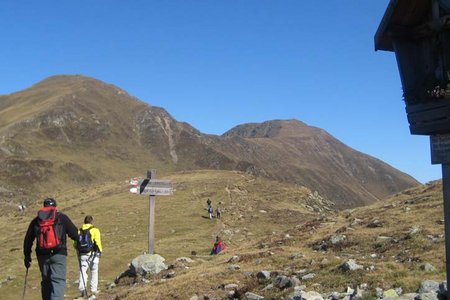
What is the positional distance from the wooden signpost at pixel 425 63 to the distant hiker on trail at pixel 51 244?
22.2ft

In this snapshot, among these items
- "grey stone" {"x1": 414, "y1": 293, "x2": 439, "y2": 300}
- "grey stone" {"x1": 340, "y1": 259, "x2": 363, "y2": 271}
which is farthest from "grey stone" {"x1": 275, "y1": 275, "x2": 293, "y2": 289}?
"grey stone" {"x1": 414, "y1": 293, "x2": 439, "y2": 300}

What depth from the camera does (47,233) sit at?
9711mm

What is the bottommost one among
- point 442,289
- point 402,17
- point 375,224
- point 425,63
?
point 442,289

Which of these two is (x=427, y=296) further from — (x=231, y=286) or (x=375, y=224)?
(x=375, y=224)

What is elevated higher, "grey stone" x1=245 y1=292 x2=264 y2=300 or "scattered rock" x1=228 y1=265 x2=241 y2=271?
"scattered rock" x1=228 y1=265 x2=241 y2=271

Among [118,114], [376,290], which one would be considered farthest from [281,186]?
[118,114]

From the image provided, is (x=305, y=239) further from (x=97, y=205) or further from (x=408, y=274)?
(x=97, y=205)

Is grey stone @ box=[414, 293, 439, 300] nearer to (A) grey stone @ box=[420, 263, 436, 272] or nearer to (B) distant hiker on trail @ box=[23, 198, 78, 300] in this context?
(A) grey stone @ box=[420, 263, 436, 272]

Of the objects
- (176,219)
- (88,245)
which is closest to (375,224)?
(88,245)

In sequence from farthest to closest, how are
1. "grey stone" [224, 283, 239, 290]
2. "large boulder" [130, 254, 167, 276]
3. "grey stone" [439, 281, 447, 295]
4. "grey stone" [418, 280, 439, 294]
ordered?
"large boulder" [130, 254, 167, 276] < "grey stone" [224, 283, 239, 290] < "grey stone" [418, 280, 439, 294] < "grey stone" [439, 281, 447, 295]

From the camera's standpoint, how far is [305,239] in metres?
22.4

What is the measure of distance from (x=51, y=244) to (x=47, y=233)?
0.23 metres

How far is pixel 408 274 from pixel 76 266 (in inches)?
753

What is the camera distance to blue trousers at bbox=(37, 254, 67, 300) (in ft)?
32.4
